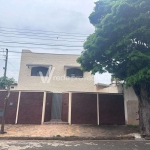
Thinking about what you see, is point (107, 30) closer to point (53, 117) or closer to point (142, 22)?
point (142, 22)

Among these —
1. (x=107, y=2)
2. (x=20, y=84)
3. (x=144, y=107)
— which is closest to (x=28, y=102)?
(x=20, y=84)

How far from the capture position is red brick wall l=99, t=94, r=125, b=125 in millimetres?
9828

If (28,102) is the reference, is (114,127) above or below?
below

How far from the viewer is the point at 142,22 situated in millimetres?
7074

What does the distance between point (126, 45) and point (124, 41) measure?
13.4 inches

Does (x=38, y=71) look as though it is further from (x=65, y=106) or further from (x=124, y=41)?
(x=124, y=41)

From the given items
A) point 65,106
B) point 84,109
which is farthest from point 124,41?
point 65,106

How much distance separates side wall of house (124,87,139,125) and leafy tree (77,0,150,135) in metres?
1.71

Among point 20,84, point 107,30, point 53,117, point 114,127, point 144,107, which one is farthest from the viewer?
point 20,84

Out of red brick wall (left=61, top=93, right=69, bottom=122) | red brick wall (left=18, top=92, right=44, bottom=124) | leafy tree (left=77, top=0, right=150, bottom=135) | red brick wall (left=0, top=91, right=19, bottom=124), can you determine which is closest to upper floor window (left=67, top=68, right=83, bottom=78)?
red brick wall (left=61, top=93, right=69, bottom=122)

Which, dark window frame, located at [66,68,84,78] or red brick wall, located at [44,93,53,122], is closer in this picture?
red brick wall, located at [44,93,53,122]

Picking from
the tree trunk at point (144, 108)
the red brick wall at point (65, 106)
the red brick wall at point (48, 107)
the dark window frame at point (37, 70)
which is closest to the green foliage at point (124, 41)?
the tree trunk at point (144, 108)

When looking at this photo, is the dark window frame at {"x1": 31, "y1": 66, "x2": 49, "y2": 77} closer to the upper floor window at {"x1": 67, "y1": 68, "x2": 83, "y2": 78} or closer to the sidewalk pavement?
the upper floor window at {"x1": 67, "y1": 68, "x2": 83, "y2": 78}

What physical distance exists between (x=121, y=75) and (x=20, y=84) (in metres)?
10.0
